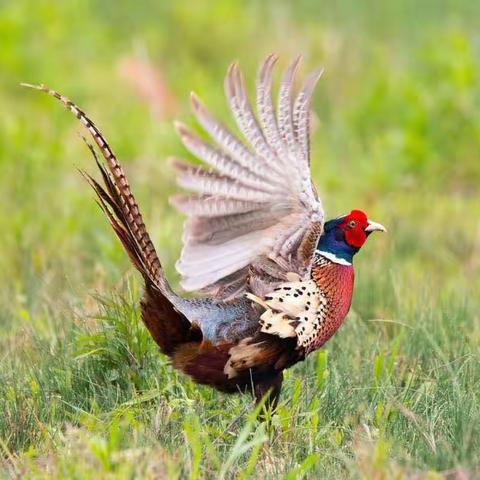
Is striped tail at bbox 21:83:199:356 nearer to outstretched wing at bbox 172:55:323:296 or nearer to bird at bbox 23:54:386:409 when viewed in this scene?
bird at bbox 23:54:386:409

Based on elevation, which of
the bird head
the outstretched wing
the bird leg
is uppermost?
the outstretched wing

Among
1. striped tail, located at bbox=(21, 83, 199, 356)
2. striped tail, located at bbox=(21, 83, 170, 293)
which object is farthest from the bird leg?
striped tail, located at bbox=(21, 83, 170, 293)

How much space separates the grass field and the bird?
18cm

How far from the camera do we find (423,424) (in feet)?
12.9

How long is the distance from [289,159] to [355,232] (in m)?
0.47

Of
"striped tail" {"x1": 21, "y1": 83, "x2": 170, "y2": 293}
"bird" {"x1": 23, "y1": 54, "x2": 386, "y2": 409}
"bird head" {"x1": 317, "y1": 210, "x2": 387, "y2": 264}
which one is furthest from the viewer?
"bird head" {"x1": 317, "y1": 210, "x2": 387, "y2": 264}

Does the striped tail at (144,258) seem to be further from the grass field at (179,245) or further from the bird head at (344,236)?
the bird head at (344,236)

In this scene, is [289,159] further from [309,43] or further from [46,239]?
[309,43]

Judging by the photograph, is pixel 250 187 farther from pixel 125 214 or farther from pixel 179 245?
pixel 179 245

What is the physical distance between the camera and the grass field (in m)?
3.84

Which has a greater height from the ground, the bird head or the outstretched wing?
the outstretched wing

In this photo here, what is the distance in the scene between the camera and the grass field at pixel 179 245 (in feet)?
12.6

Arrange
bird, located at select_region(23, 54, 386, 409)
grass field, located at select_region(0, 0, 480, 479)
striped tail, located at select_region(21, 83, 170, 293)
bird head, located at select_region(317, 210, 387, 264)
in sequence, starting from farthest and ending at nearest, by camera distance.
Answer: bird head, located at select_region(317, 210, 387, 264)
bird, located at select_region(23, 54, 386, 409)
striped tail, located at select_region(21, 83, 170, 293)
grass field, located at select_region(0, 0, 480, 479)

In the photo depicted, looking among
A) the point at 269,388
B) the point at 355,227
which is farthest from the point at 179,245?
the point at 269,388
